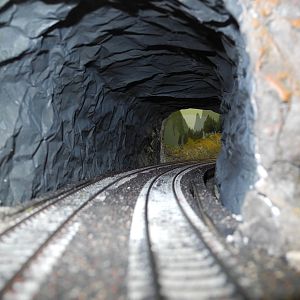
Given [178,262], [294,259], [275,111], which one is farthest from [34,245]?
[275,111]

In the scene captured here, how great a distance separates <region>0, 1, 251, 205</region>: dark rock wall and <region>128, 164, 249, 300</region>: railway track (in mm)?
2860

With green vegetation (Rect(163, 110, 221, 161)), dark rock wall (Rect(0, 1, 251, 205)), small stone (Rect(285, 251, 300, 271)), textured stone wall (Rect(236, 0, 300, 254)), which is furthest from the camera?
green vegetation (Rect(163, 110, 221, 161))

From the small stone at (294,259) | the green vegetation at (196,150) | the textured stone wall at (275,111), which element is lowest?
the green vegetation at (196,150)

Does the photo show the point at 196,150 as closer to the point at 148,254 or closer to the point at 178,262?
the point at 148,254

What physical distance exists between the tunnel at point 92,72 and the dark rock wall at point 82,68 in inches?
1.4

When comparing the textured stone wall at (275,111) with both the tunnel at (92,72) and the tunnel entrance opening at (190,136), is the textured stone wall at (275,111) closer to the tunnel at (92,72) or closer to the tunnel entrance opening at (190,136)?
the tunnel at (92,72)

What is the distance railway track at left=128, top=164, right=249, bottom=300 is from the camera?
409 centimetres

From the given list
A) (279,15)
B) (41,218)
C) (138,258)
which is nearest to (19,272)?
(138,258)

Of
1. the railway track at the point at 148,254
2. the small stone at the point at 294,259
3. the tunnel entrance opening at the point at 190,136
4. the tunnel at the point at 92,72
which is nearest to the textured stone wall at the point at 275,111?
the tunnel at the point at 92,72

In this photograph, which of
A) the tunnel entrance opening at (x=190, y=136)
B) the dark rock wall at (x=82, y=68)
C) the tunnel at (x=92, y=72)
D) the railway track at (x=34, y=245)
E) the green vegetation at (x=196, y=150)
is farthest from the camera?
the green vegetation at (x=196, y=150)

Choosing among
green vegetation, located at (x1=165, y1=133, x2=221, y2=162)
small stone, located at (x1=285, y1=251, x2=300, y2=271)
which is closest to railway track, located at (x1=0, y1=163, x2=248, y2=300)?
small stone, located at (x1=285, y1=251, x2=300, y2=271)

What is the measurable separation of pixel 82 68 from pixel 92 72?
118cm

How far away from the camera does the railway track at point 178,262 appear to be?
161 inches

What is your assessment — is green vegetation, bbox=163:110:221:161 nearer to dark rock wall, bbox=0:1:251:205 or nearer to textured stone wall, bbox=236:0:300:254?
dark rock wall, bbox=0:1:251:205
